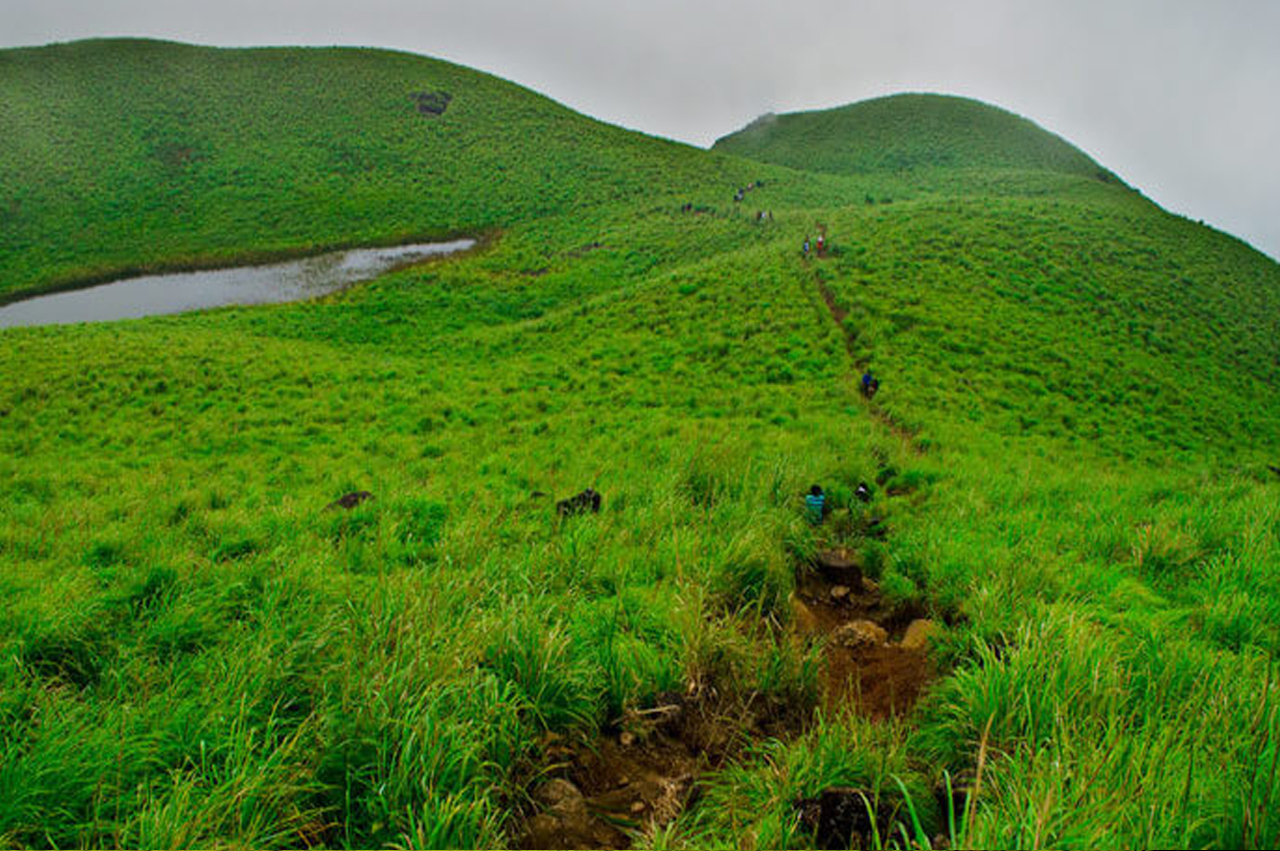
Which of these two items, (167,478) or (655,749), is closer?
(655,749)

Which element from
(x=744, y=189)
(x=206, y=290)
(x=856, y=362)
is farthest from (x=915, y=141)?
(x=206, y=290)

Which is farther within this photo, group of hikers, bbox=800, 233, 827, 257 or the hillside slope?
the hillside slope

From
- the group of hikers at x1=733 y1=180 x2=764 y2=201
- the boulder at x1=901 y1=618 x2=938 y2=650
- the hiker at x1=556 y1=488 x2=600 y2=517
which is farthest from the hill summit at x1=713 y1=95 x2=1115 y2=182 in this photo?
the boulder at x1=901 y1=618 x2=938 y2=650

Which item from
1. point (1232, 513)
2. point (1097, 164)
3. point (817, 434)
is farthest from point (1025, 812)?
point (1097, 164)

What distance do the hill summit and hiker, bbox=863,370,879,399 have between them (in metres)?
68.0

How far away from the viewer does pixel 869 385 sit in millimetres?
15883

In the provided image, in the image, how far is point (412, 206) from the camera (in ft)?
158

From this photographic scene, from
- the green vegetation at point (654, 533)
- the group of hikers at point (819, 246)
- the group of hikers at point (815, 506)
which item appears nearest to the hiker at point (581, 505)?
the green vegetation at point (654, 533)

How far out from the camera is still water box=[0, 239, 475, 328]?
30719 mm

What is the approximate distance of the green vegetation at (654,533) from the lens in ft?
8.56

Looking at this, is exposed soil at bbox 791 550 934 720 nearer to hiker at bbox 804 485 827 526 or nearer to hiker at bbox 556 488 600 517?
hiker at bbox 804 485 827 526

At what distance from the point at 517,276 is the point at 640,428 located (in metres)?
25.1

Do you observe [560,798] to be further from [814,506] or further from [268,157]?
[268,157]

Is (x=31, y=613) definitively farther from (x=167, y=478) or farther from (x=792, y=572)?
(x=167, y=478)
